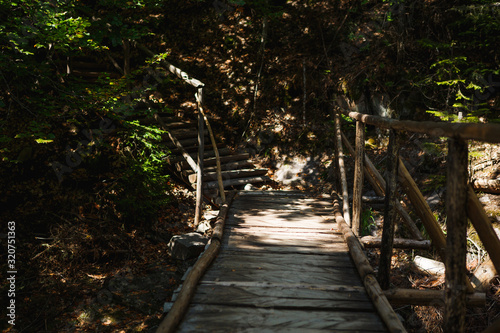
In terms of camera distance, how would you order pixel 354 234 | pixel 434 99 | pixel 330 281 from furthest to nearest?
pixel 434 99, pixel 354 234, pixel 330 281

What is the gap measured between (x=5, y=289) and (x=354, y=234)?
5.20 metres

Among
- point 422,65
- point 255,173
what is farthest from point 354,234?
point 422,65

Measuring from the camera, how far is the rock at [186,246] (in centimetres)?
591

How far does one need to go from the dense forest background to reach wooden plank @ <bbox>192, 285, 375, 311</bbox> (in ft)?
9.02

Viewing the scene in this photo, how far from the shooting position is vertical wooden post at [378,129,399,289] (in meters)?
2.85

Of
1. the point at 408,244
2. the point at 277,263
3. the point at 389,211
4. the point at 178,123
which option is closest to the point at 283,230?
the point at 277,263

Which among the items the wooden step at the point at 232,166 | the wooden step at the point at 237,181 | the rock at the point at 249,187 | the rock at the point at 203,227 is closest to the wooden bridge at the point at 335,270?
the rock at the point at 203,227

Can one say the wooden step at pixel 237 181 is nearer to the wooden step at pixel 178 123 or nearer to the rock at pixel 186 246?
the rock at pixel 186 246

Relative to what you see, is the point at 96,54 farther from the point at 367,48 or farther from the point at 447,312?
the point at 447,312

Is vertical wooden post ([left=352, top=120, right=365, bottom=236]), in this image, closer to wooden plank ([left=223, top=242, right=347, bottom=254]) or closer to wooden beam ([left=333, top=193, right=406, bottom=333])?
wooden beam ([left=333, top=193, right=406, bottom=333])

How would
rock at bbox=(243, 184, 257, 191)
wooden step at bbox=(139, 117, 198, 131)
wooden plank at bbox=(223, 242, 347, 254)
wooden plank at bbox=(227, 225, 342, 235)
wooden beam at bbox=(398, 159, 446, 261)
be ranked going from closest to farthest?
wooden beam at bbox=(398, 159, 446, 261), wooden plank at bbox=(223, 242, 347, 254), wooden plank at bbox=(227, 225, 342, 235), rock at bbox=(243, 184, 257, 191), wooden step at bbox=(139, 117, 198, 131)

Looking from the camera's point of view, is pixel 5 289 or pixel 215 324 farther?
pixel 5 289

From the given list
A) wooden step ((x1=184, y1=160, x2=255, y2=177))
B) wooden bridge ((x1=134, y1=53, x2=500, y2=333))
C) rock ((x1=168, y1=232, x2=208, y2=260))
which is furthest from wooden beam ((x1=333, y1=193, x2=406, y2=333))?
wooden step ((x1=184, y1=160, x2=255, y2=177))

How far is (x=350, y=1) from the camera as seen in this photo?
951cm
